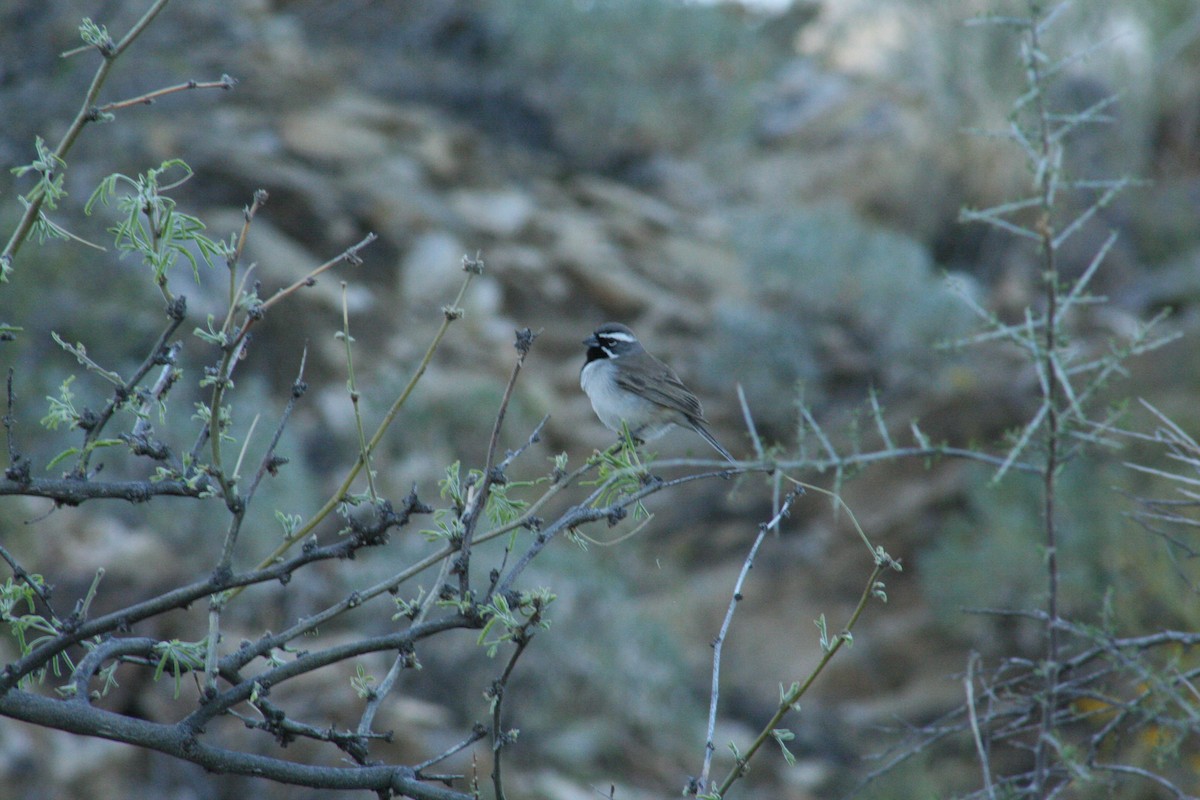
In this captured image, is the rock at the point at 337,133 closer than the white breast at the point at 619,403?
No

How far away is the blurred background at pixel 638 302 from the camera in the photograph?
30.5ft

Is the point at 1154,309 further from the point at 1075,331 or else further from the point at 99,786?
the point at 99,786

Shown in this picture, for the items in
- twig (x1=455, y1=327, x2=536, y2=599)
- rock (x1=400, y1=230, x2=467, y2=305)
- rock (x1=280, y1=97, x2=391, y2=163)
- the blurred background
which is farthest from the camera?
rock (x1=280, y1=97, x2=391, y2=163)

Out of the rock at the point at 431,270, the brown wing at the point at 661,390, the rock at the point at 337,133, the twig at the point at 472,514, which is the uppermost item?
the twig at the point at 472,514

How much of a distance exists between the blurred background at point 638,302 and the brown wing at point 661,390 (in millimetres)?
547

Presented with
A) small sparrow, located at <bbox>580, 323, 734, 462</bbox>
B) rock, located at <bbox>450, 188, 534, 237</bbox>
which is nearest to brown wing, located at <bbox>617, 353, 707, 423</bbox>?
small sparrow, located at <bbox>580, 323, 734, 462</bbox>

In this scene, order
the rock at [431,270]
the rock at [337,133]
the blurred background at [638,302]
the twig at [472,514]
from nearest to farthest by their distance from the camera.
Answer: the twig at [472,514], the blurred background at [638,302], the rock at [431,270], the rock at [337,133]

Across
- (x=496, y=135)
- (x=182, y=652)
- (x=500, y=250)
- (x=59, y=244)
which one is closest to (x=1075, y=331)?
(x=500, y=250)

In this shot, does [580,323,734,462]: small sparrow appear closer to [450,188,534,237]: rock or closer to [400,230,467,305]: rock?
[400,230,467,305]: rock

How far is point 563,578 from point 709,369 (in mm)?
4272

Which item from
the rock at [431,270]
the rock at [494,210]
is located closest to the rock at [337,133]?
the rock at [494,210]

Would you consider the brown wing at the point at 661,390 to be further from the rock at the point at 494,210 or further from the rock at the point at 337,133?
the rock at the point at 337,133

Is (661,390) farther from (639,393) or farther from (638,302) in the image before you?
(638,302)

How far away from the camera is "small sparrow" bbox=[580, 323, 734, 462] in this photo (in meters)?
5.39
